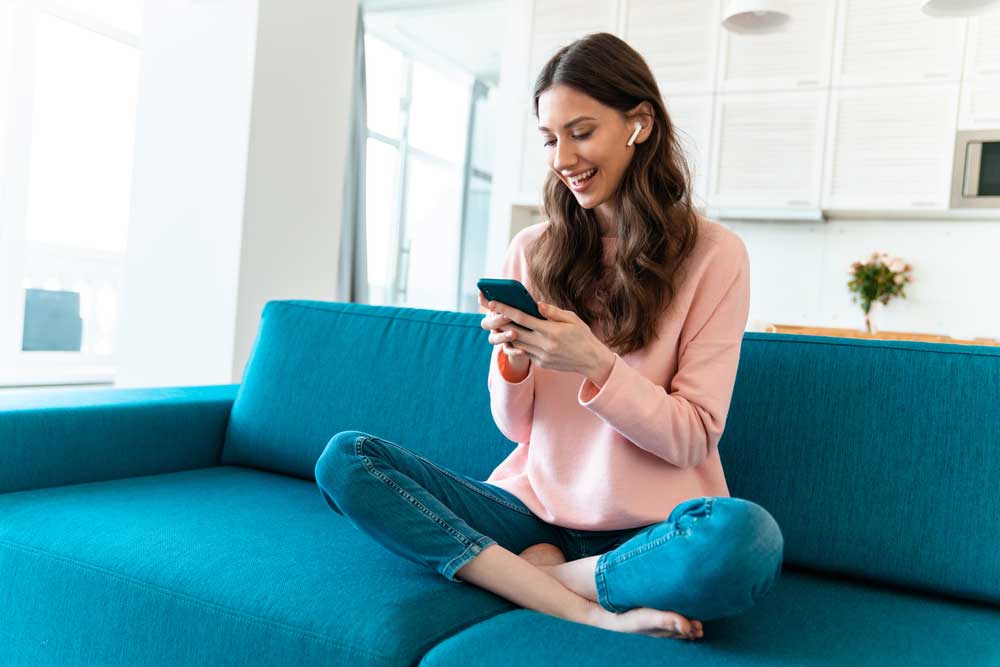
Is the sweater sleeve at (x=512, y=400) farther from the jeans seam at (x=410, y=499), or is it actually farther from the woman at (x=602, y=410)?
the jeans seam at (x=410, y=499)

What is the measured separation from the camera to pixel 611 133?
1387 mm

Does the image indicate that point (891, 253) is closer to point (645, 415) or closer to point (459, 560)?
point (645, 415)

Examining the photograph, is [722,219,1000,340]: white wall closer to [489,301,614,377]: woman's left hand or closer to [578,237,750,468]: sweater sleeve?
[578,237,750,468]: sweater sleeve

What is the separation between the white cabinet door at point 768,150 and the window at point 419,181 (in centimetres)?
274

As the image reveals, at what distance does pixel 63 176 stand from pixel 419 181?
3.09 m

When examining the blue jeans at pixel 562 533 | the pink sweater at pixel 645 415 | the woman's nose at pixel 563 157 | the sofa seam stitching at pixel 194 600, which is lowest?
the sofa seam stitching at pixel 194 600

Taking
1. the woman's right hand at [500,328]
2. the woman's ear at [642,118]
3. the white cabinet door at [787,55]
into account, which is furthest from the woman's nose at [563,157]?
the white cabinet door at [787,55]

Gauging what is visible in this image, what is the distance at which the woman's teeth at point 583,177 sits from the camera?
1403 millimetres

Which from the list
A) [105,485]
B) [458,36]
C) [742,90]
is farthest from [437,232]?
[105,485]

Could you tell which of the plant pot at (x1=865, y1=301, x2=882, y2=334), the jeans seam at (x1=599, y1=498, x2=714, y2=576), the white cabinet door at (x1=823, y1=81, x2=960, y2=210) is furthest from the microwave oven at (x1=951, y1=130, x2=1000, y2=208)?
the jeans seam at (x1=599, y1=498, x2=714, y2=576)

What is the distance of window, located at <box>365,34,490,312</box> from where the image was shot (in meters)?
6.60

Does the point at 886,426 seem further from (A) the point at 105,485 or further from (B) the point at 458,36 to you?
(B) the point at 458,36

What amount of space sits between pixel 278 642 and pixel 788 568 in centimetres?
84

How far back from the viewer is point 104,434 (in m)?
1.76
